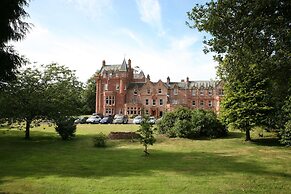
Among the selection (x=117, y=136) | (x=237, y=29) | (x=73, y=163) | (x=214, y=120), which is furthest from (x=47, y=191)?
(x=214, y=120)

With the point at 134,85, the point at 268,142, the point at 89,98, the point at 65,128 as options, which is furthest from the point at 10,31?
the point at 89,98

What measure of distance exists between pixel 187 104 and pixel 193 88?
454 centimetres

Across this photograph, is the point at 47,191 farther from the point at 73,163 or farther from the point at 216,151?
the point at 216,151

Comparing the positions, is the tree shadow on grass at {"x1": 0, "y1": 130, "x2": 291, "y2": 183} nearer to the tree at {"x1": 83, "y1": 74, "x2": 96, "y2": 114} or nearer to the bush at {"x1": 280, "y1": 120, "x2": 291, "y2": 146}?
the bush at {"x1": 280, "y1": 120, "x2": 291, "y2": 146}

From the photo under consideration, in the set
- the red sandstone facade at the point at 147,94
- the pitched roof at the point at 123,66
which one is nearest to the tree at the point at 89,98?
the red sandstone facade at the point at 147,94

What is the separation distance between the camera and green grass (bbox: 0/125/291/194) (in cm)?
1518

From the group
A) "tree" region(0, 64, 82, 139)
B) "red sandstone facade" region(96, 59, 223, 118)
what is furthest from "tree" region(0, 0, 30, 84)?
"red sandstone facade" region(96, 59, 223, 118)

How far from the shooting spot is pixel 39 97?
34219 mm

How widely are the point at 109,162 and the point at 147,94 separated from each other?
211 feet

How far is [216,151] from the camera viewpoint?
1058 inches

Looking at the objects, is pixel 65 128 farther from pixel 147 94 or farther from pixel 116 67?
pixel 116 67

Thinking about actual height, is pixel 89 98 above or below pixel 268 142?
above

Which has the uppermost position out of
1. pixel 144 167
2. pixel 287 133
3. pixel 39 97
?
pixel 39 97

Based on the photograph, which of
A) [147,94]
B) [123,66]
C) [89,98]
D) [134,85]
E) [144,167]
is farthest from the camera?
[89,98]
